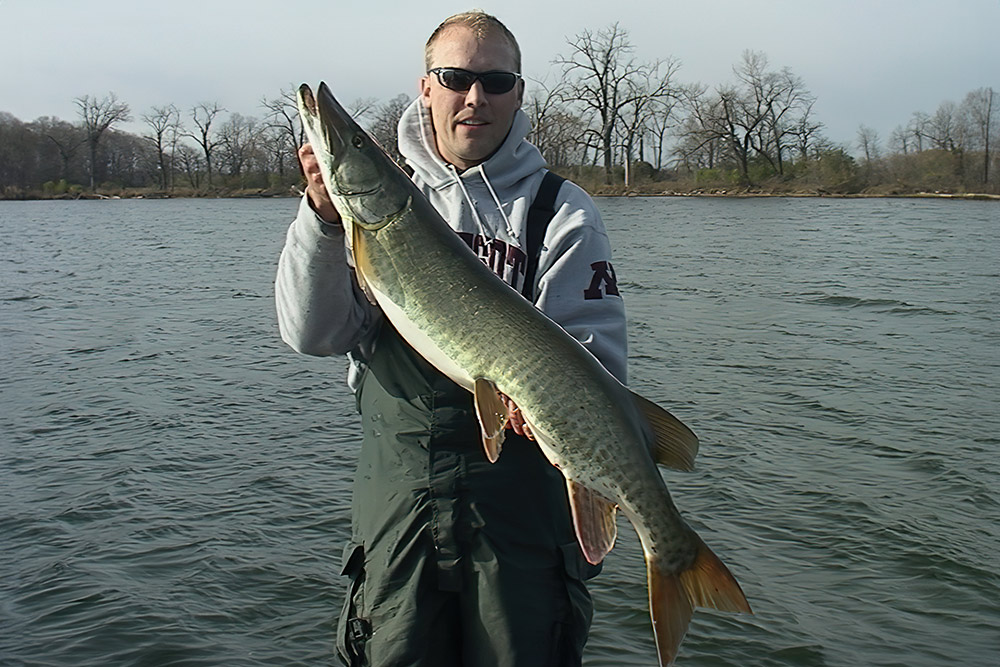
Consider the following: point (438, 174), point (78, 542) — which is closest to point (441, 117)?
point (438, 174)

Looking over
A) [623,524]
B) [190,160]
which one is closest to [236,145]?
[190,160]

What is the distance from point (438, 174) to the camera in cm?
302

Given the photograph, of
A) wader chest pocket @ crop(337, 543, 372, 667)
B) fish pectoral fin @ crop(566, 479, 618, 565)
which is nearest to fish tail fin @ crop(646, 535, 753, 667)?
fish pectoral fin @ crop(566, 479, 618, 565)

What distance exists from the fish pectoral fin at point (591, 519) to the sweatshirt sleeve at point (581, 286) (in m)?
0.46

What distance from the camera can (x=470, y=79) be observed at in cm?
284

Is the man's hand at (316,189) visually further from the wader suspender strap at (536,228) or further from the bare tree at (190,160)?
the bare tree at (190,160)

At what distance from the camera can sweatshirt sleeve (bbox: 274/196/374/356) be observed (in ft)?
8.63

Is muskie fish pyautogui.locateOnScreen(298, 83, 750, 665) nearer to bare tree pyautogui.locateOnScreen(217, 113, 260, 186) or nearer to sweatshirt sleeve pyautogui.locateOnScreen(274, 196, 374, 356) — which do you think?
sweatshirt sleeve pyautogui.locateOnScreen(274, 196, 374, 356)

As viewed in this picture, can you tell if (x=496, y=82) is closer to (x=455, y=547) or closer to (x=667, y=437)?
(x=667, y=437)

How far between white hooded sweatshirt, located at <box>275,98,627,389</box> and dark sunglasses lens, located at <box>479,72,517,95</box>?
0.19 metres

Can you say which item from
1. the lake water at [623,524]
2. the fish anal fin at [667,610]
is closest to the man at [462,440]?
the fish anal fin at [667,610]

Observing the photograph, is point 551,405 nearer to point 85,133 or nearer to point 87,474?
point 87,474

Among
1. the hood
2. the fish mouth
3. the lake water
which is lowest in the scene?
the lake water

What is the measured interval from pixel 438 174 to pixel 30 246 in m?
28.1
